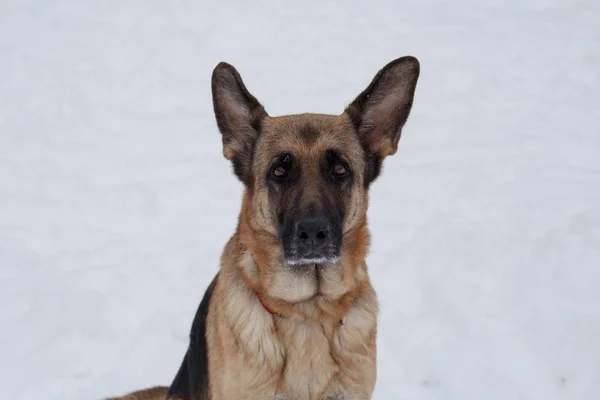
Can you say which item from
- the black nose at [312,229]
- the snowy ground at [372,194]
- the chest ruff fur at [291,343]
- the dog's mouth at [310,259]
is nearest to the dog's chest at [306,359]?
the chest ruff fur at [291,343]

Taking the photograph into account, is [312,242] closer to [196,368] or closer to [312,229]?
[312,229]

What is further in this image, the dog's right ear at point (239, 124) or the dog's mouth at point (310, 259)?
the dog's right ear at point (239, 124)

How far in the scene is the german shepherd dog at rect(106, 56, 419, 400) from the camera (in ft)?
12.3

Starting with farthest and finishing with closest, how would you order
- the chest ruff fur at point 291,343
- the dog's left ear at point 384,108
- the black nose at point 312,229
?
the dog's left ear at point 384,108, the chest ruff fur at point 291,343, the black nose at point 312,229

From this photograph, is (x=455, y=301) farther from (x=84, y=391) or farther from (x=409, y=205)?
(x=84, y=391)

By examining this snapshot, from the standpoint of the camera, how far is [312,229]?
365 cm

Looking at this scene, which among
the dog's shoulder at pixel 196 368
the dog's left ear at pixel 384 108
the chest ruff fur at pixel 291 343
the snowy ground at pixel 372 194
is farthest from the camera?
the snowy ground at pixel 372 194

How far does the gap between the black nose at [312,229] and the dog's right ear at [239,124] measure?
653mm

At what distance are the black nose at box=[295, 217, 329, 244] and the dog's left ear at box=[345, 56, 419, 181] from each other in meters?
0.68

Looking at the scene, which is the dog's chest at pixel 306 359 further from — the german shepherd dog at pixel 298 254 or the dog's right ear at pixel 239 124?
the dog's right ear at pixel 239 124

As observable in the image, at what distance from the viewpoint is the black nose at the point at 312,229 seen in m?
3.65

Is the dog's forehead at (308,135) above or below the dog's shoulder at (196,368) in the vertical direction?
above

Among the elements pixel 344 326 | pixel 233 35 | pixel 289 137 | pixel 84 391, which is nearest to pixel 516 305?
pixel 344 326

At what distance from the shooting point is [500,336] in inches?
222
